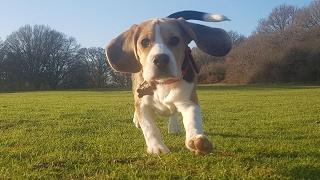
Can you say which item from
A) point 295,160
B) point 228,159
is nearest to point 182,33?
point 228,159

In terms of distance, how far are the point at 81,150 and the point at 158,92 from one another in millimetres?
1279

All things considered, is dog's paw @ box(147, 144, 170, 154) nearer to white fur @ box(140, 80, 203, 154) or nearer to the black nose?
white fur @ box(140, 80, 203, 154)

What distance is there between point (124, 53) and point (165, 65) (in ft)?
2.83

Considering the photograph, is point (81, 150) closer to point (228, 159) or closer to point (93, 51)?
point (228, 159)

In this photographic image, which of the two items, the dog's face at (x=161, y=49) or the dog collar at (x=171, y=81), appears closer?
the dog's face at (x=161, y=49)

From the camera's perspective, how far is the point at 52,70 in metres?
86.1

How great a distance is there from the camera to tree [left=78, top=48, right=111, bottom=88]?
82312mm

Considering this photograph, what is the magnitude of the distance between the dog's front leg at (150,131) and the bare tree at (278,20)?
8456 cm

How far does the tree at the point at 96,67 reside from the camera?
3241 inches

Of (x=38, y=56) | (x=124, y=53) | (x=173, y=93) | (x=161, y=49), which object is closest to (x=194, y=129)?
(x=173, y=93)

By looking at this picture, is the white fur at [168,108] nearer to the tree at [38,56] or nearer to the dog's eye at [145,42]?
the dog's eye at [145,42]

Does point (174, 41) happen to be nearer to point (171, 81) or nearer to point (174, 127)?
point (171, 81)

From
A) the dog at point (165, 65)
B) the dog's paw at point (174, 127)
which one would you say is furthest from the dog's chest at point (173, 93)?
A: the dog's paw at point (174, 127)

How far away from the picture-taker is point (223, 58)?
243 feet
